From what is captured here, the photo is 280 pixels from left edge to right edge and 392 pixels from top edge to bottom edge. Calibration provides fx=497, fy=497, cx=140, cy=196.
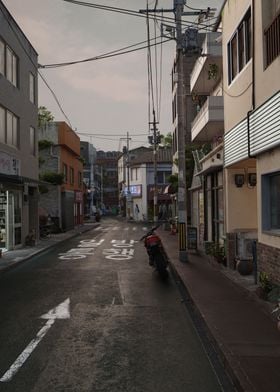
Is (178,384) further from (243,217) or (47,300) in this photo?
(243,217)

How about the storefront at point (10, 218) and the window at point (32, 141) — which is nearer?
the storefront at point (10, 218)

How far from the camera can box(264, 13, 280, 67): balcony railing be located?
30.5 feet

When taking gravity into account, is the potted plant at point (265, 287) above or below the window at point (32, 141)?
below

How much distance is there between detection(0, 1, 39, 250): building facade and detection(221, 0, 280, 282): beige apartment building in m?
8.38

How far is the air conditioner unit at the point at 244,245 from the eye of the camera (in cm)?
1334

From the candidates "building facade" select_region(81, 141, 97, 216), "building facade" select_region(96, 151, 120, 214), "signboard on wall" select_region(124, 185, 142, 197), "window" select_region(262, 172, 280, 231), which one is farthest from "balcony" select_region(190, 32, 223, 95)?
"building facade" select_region(96, 151, 120, 214)

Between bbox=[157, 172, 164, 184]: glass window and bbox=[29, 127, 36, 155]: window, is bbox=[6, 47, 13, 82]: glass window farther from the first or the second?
bbox=[157, 172, 164, 184]: glass window

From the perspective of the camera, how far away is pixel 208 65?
1883 centimetres

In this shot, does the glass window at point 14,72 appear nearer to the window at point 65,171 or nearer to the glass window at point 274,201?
the glass window at point 274,201

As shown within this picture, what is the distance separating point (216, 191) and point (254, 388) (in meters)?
13.9

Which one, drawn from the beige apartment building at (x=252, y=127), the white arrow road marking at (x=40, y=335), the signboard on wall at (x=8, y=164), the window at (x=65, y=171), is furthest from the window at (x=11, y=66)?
the window at (x=65, y=171)

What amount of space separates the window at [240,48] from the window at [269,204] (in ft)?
11.0

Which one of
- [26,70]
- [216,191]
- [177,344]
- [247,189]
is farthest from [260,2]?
[26,70]

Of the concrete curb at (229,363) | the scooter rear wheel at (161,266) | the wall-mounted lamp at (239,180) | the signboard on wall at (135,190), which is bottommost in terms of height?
the concrete curb at (229,363)
